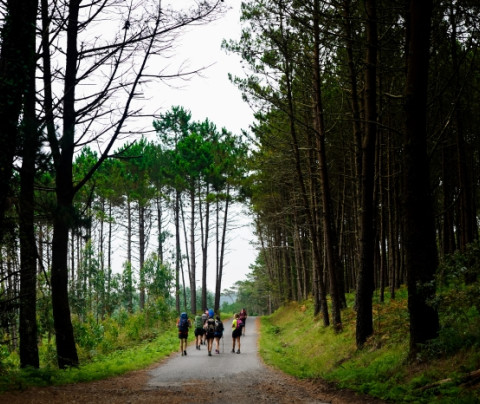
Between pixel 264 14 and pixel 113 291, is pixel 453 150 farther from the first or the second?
pixel 113 291

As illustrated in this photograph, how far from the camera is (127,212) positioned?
142ft

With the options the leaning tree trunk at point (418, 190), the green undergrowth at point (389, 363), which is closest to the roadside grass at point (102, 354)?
the green undergrowth at point (389, 363)

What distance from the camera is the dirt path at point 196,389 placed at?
761 cm

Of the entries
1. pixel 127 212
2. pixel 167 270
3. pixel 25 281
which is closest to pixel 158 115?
pixel 25 281

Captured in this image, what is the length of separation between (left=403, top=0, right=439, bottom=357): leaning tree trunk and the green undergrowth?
1.69ft

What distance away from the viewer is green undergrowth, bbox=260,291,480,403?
684cm

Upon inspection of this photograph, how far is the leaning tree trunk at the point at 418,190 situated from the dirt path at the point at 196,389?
1.95 m

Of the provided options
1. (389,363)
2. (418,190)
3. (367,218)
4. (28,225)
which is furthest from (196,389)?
(367,218)

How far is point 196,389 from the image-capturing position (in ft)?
29.8

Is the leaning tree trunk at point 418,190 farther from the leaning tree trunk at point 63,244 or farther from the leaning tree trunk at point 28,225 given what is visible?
the leaning tree trunk at point 63,244

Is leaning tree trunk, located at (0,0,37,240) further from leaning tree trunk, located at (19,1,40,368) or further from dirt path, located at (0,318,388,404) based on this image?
dirt path, located at (0,318,388,404)

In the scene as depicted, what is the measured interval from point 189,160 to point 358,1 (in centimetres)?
2480

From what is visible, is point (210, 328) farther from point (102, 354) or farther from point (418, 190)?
point (418, 190)

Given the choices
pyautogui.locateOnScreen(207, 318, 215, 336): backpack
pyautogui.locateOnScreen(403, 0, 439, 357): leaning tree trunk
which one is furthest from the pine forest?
pyautogui.locateOnScreen(207, 318, 215, 336): backpack
